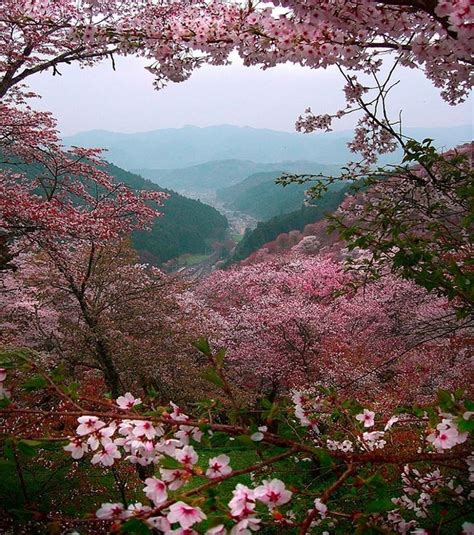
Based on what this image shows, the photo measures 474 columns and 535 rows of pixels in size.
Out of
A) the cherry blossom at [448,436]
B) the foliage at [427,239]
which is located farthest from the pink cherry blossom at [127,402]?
the foliage at [427,239]

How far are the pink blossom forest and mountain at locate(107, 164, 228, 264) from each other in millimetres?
52642

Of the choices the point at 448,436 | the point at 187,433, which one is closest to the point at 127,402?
the point at 187,433

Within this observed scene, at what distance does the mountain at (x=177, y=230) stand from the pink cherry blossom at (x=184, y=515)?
66.6 m

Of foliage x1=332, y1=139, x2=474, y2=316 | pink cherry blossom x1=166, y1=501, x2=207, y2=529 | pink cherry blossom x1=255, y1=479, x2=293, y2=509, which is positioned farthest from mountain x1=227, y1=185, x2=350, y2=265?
pink cherry blossom x1=166, y1=501, x2=207, y2=529

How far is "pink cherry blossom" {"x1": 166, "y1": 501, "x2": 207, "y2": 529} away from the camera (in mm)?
951

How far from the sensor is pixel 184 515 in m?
0.96

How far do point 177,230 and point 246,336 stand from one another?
70968mm

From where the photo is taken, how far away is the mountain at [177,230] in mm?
71062

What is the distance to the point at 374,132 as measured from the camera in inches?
146

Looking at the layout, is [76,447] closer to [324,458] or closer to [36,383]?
[36,383]

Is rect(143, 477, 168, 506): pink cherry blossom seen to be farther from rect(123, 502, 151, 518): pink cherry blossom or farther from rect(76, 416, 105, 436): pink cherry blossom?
rect(76, 416, 105, 436): pink cherry blossom

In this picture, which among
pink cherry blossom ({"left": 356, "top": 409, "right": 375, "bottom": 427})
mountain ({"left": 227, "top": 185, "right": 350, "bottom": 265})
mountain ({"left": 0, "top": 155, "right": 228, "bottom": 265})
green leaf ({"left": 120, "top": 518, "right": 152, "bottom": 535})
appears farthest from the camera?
mountain ({"left": 0, "top": 155, "right": 228, "bottom": 265})

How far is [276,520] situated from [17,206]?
706cm

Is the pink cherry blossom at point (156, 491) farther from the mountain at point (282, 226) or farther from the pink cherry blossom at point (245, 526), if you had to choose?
the mountain at point (282, 226)
